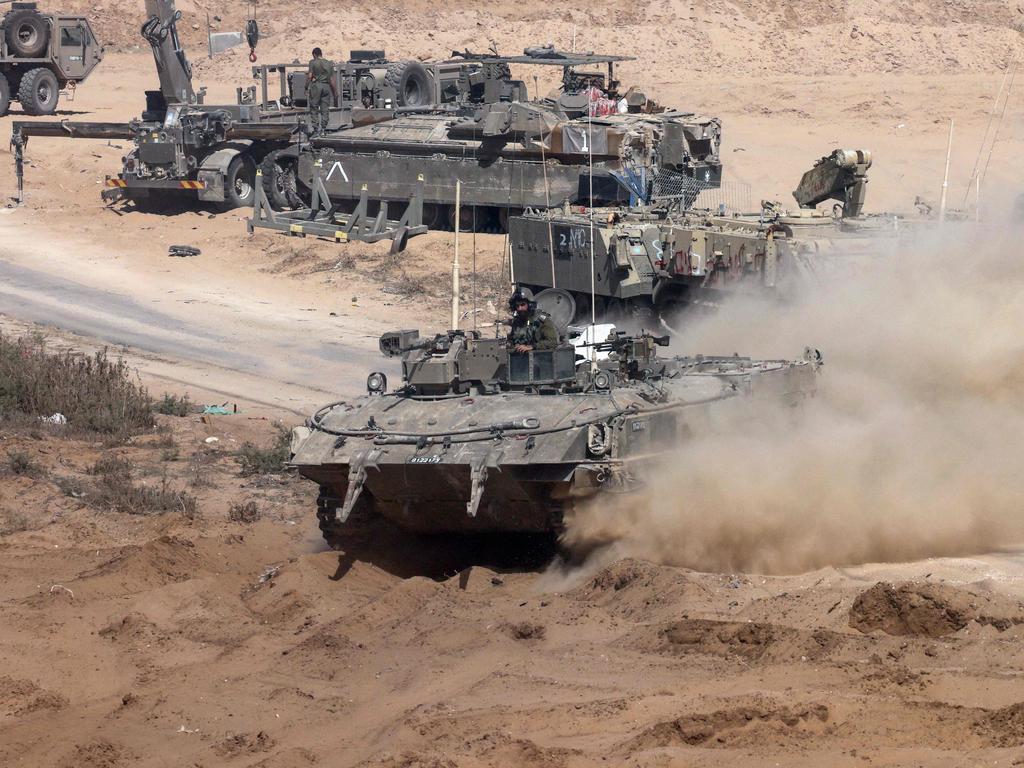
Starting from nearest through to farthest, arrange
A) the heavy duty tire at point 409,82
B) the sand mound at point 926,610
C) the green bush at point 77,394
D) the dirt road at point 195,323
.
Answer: the sand mound at point 926,610, the green bush at point 77,394, the dirt road at point 195,323, the heavy duty tire at point 409,82

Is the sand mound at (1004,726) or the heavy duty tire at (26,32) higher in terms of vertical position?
the heavy duty tire at (26,32)

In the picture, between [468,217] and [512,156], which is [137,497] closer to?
[512,156]

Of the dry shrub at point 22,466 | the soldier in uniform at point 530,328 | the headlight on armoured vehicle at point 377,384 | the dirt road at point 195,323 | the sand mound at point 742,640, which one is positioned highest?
the soldier in uniform at point 530,328

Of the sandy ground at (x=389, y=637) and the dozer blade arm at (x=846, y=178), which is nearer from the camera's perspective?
the sandy ground at (x=389, y=637)

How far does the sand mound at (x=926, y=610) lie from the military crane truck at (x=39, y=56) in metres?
31.3

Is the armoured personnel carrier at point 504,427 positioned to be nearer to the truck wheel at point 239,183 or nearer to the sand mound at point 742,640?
the sand mound at point 742,640

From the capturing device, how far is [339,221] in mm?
26000

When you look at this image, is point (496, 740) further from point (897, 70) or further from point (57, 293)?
point (897, 70)

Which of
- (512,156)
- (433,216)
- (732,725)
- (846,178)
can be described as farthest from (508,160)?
(732,725)

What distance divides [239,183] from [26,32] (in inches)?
464

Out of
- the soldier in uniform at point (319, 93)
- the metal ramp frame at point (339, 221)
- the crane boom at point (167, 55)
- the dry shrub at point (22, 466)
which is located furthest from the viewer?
the crane boom at point (167, 55)

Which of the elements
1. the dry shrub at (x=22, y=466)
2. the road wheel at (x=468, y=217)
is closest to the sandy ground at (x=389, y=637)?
the dry shrub at (x=22, y=466)

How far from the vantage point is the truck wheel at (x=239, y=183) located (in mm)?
27891

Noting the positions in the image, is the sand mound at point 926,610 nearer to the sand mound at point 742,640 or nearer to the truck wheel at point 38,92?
the sand mound at point 742,640
